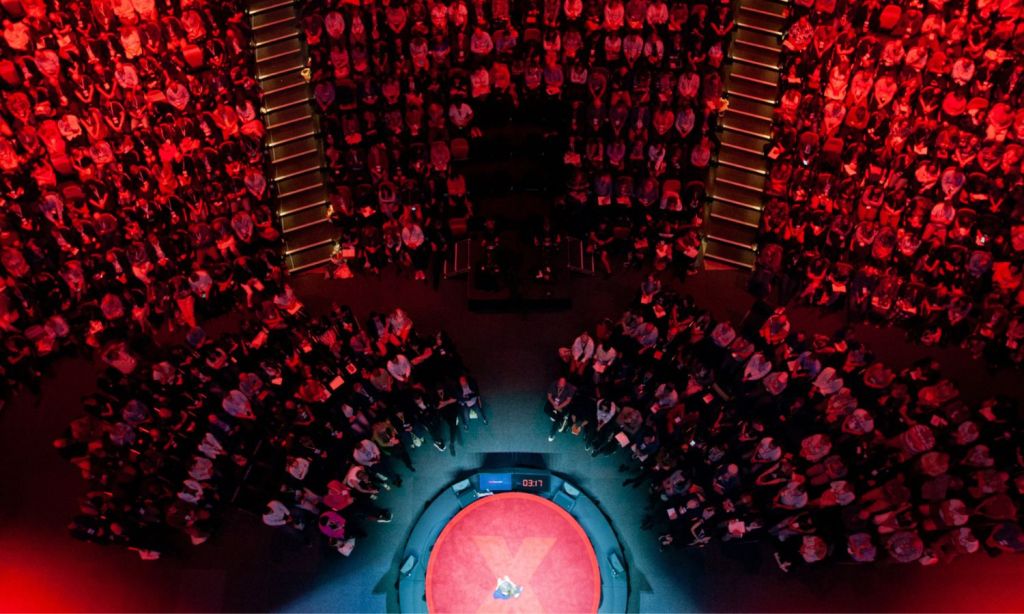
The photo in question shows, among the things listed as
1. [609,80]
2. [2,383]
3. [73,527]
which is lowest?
[73,527]

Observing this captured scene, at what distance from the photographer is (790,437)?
Result: 447 inches

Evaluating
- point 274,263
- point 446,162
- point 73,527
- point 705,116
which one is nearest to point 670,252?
point 705,116

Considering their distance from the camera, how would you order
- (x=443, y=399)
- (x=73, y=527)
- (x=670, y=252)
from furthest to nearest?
(x=670, y=252), (x=443, y=399), (x=73, y=527)

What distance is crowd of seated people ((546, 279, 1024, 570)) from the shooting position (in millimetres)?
10109

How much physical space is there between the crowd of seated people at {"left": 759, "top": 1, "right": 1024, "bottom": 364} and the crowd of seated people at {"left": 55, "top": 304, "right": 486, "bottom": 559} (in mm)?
6291

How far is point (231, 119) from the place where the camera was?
12836mm

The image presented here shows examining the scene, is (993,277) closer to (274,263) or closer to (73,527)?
(274,263)

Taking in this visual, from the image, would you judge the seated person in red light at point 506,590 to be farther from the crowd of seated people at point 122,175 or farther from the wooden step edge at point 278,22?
the wooden step edge at point 278,22

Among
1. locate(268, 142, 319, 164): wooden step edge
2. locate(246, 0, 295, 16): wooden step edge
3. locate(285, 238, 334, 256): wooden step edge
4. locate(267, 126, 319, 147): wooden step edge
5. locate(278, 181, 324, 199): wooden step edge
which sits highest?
locate(246, 0, 295, 16): wooden step edge

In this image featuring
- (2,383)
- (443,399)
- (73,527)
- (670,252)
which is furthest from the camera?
(670,252)

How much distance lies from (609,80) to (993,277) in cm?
717

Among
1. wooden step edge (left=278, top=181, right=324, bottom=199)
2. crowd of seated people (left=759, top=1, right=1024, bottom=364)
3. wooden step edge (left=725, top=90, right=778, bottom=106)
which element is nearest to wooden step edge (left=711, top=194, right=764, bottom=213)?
crowd of seated people (left=759, top=1, right=1024, bottom=364)

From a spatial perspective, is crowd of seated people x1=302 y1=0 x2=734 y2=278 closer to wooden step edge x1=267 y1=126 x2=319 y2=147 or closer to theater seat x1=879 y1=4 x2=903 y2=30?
wooden step edge x1=267 y1=126 x2=319 y2=147

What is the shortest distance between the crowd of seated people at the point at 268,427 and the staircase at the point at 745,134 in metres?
5.43
